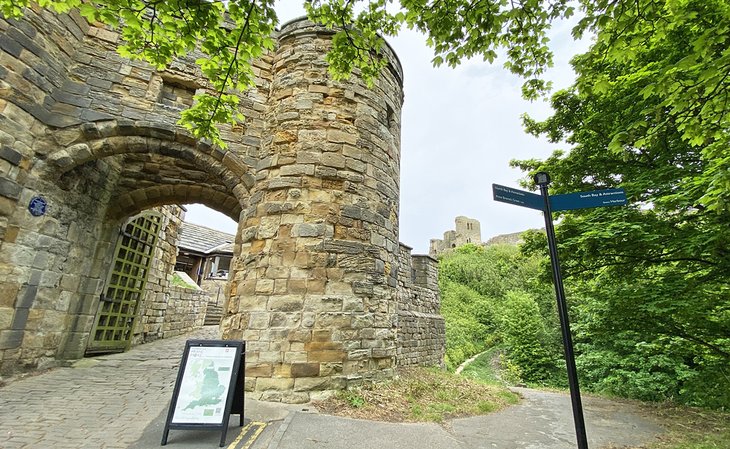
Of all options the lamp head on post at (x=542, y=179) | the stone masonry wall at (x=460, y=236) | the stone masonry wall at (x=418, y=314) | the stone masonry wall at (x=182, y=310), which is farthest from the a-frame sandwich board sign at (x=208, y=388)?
the stone masonry wall at (x=460, y=236)

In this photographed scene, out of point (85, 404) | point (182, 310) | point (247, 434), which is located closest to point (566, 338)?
point (247, 434)

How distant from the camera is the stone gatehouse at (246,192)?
436 cm

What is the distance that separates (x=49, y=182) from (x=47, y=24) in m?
2.34

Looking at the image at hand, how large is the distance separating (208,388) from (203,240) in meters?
18.0

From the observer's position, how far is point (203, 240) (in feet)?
62.3

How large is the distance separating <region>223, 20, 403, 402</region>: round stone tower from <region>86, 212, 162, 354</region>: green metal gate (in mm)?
3840

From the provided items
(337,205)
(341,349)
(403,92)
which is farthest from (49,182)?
(403,92)

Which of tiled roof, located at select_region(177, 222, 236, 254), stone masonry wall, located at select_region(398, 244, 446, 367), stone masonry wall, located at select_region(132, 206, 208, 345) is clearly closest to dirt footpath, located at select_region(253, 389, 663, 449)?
stone masonry wall, located at select_region(398, 244, 446, 367)

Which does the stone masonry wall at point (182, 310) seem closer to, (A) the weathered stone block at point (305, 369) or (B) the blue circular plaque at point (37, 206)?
(B) the blue circular plaque at point (37, 206)

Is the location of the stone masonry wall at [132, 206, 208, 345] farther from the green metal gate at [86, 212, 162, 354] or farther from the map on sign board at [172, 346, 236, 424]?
the map on sign board at [172, 346, 236, 424]

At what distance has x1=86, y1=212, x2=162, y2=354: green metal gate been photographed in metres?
6.66

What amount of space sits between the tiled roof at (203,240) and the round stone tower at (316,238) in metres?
13.2

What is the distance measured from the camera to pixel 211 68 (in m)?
3.40

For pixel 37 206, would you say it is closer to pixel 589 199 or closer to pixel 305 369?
pixel 305 369
